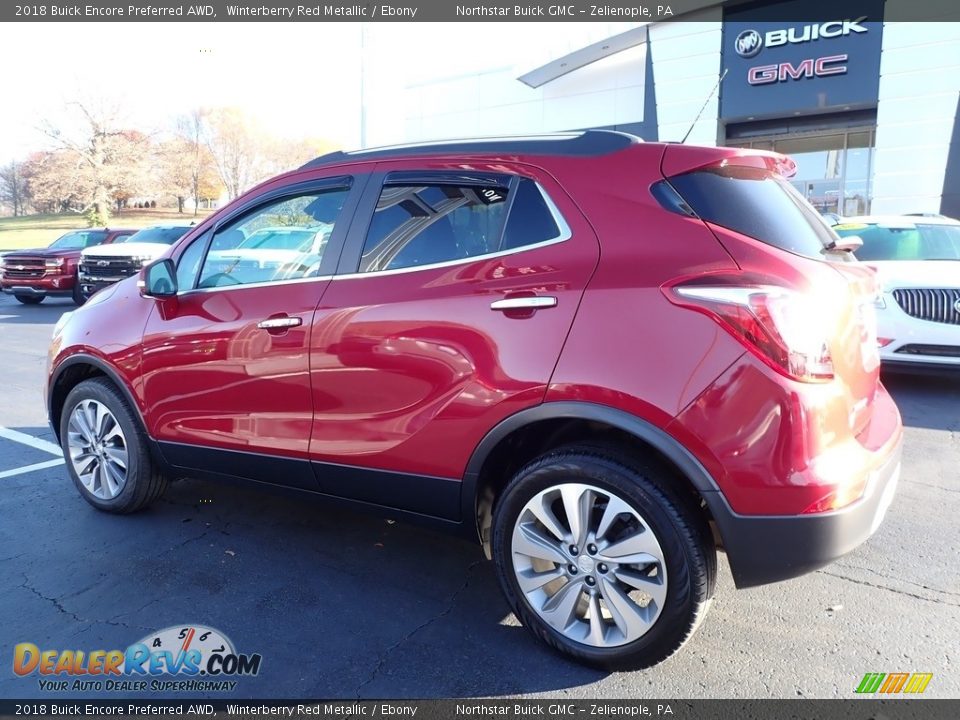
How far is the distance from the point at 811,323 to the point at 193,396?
9.19 ft

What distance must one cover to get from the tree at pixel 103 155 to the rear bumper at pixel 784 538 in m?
54.9

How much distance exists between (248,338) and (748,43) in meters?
20.8

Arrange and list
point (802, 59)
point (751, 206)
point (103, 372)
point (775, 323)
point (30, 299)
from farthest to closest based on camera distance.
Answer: point (802, 59) < point (30, 299) < point (103, 372) < point (751, 206) < point (775, 323)

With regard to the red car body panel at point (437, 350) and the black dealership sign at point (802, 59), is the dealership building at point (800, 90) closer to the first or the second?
the black dealership sign at point (802, 59)

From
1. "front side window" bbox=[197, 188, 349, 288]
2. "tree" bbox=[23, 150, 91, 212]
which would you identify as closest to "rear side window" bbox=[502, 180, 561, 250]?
"front side window" bbox=[197, 188, 349, 288]

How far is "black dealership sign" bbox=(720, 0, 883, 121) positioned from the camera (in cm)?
1823

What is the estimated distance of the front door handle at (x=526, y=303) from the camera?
2.39 meters

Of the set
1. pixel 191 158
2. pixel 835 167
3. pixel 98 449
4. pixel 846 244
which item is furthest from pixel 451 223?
pixel 191 158

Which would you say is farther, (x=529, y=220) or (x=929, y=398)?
(x=929, y=398)

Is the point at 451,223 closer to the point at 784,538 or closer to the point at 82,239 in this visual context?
the point at 784,538

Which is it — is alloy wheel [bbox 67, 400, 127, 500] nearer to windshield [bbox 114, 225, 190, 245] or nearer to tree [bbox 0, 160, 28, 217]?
windshield [bbox 114, 225, 190, 245]

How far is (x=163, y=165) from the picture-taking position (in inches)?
2089

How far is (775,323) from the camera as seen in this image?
2.09 metres

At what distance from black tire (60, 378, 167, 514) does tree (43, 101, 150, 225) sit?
170ft
